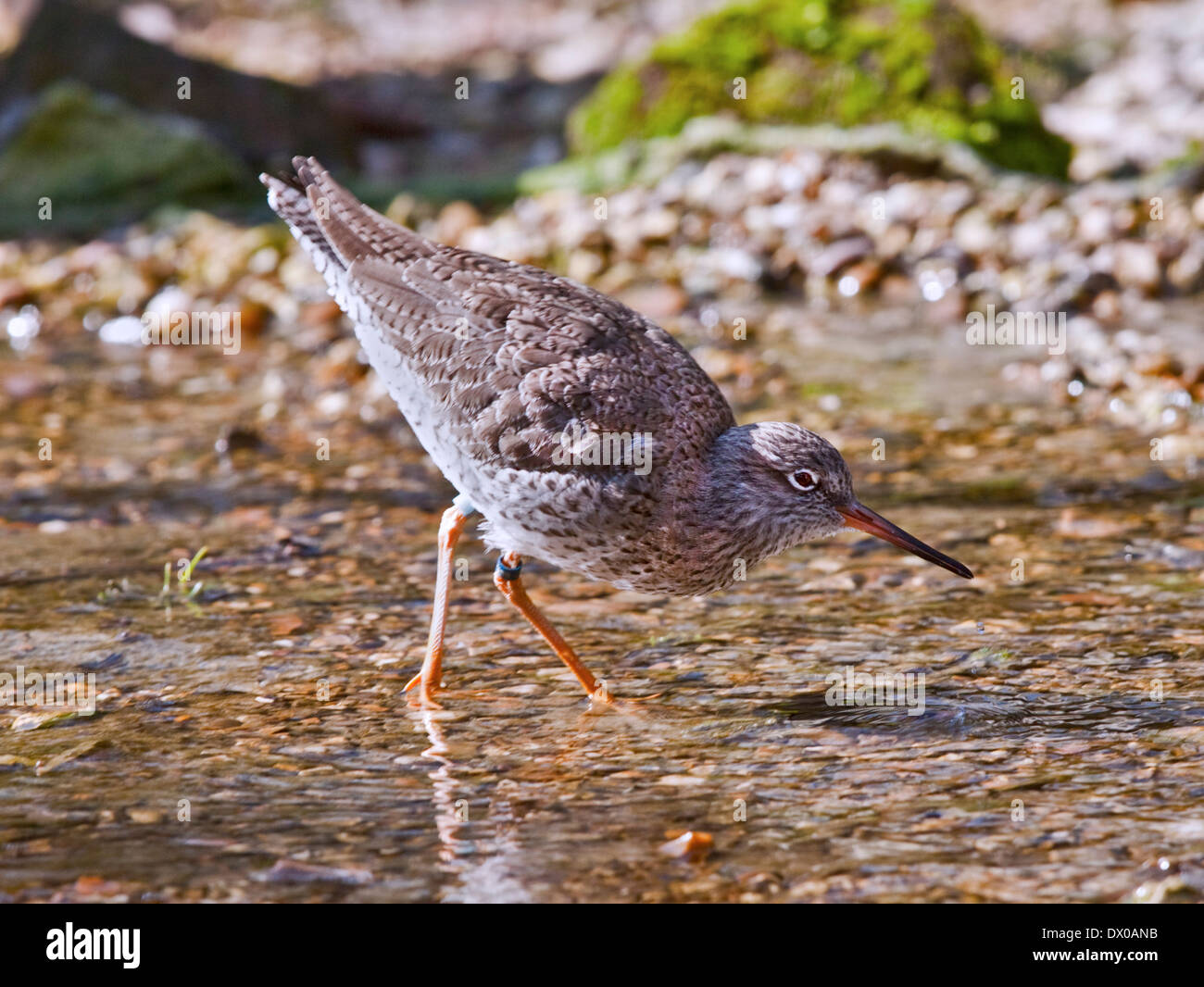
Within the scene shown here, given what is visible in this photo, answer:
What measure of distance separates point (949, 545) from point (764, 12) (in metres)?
8.57

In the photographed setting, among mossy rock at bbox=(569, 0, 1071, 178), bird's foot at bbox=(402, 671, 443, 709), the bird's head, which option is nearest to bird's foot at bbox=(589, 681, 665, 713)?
bird's foot at bbox=(402, 671, 443, 709)

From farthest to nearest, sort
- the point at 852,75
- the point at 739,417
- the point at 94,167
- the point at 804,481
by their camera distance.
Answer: the point at 94,167 → the point at 852,75 → the point at 739,417 → the point at 804,481

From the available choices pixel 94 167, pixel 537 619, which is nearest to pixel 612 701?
pixel 537 619

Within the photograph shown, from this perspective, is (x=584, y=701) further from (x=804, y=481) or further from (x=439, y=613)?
(x=804, y=481)

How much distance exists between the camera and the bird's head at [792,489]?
19.9 feet

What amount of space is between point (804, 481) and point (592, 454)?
2.80 ft

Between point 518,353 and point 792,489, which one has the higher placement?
point 518,353

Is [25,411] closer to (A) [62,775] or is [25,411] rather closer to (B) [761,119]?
(A) [62,775]

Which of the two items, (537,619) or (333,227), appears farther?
(333,227)

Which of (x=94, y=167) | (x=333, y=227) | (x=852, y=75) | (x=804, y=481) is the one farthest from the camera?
(x=94, y=167)

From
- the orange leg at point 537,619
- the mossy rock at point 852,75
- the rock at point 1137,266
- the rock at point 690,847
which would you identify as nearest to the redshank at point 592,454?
the orange leg at point 537,619

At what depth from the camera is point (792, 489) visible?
609 centimetres

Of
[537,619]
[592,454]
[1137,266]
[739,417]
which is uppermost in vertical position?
[1137,266]

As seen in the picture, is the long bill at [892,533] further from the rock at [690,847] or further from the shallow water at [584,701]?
the rock at [690,847]
